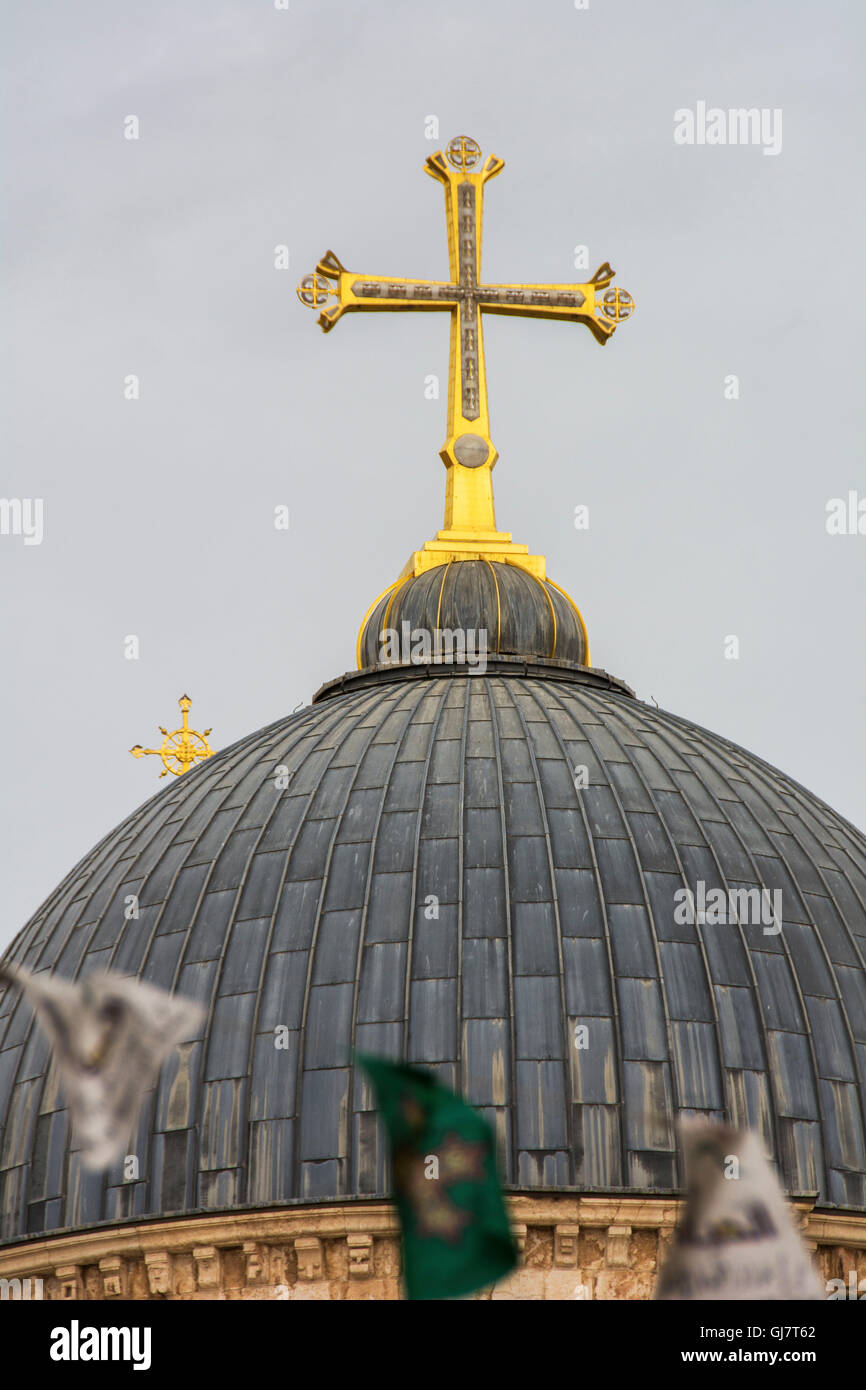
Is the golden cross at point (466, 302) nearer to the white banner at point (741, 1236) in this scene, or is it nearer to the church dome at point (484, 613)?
the church dome at point (484, 613)

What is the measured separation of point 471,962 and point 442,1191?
49.6 ft

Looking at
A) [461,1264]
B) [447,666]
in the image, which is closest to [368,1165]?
[447,666]

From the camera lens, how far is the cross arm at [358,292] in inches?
1582

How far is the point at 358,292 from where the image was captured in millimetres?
40219

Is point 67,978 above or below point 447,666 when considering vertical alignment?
below

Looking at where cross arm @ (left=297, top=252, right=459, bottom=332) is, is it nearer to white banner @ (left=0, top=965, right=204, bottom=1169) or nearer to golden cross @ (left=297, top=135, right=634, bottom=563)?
golden cross @ (left=297, top=135, right=634, bottom=563)

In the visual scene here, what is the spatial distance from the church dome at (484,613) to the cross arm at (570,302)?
4.76 meters

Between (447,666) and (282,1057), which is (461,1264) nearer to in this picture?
(282,1057)

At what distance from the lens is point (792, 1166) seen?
28375 mm

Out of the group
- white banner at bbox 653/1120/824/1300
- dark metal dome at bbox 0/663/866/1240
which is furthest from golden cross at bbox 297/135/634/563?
white banner at bbox 653/1120/824/1300

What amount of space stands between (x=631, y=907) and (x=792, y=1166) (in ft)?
11.8

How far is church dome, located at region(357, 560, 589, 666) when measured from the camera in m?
36.8

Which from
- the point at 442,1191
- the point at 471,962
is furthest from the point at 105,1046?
the point at 471,962
